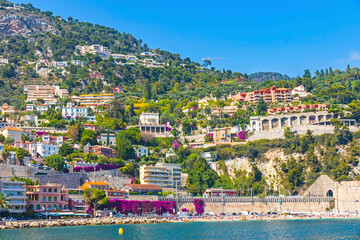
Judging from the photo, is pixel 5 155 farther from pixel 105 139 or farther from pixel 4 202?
pixel 105 139

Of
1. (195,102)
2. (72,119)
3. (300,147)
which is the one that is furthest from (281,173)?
(72,119)

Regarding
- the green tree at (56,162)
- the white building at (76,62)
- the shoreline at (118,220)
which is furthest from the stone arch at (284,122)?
the white building at (76,62)

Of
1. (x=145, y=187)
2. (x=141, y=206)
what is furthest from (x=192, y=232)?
(x=145, y=187)

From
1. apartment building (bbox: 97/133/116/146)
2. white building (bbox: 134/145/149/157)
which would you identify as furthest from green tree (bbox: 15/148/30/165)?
white building (bbox: 134/145/149/157)

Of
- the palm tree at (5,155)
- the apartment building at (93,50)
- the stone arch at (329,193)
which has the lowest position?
the stone arch at (329,193)

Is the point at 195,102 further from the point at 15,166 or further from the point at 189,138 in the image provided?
the point at 15,166

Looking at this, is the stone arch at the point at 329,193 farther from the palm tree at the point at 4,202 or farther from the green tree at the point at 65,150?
the palm tree at the point at 4,202

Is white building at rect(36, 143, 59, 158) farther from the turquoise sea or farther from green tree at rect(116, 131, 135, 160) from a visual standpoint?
the turquoise sea
